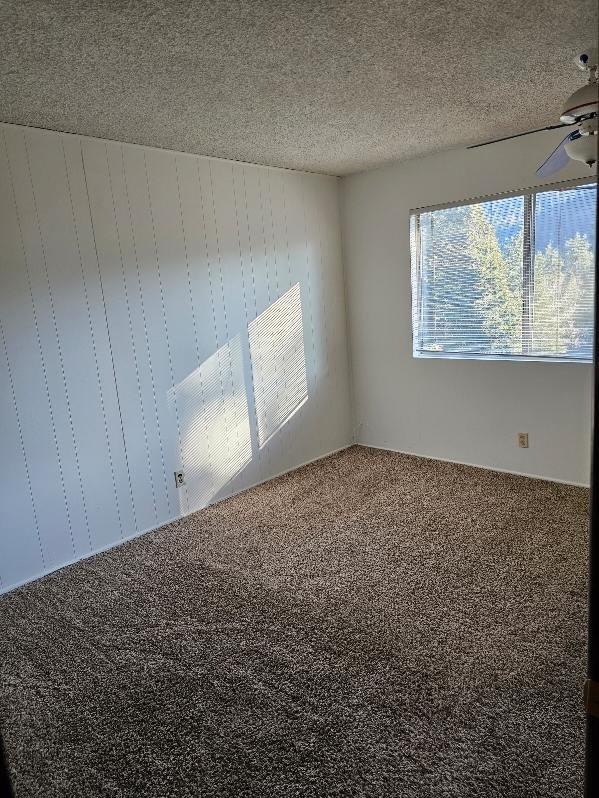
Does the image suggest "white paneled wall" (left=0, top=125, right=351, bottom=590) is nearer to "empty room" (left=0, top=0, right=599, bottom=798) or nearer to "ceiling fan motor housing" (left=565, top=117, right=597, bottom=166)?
"empty room" (left=0, top=0, right=599, bottom=798)

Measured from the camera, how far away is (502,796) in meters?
1.60

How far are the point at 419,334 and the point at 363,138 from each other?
1.62 m

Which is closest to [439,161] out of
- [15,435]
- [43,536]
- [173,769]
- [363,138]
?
[363,138]

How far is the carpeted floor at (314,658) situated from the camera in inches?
68.6

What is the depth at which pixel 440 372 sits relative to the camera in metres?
4.47

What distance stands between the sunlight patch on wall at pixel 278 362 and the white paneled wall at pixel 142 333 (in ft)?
0.04

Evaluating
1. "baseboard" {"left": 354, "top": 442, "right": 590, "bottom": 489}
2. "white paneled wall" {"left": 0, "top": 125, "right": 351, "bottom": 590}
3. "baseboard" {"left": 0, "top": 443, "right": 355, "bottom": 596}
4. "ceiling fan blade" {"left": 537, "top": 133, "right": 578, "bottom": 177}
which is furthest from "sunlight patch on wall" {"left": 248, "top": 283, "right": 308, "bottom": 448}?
"ceiling fan blade" {"left": 537, "top": 133, "right": 578, "bottom": 177}

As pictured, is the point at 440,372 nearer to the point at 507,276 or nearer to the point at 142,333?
the point at 507,276

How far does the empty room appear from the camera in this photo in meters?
1.88

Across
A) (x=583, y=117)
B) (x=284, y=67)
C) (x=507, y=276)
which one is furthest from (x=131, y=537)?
(x=583, y=117)

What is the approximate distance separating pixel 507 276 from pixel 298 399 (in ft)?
5.98

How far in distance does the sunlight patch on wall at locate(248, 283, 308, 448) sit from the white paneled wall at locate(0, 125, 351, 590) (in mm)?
13

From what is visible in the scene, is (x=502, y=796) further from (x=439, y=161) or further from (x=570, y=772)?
(x=439, y=161)

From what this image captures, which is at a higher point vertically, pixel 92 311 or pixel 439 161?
pixel 439 161
